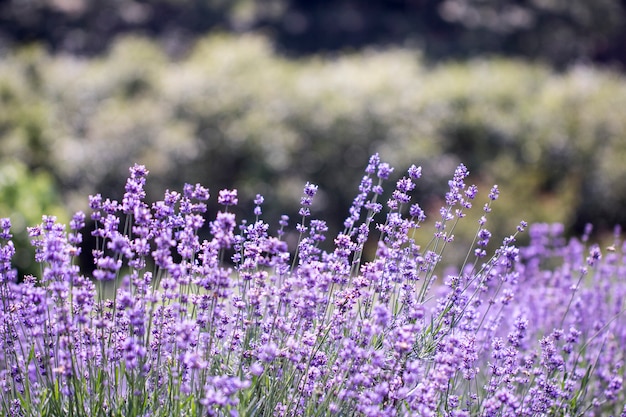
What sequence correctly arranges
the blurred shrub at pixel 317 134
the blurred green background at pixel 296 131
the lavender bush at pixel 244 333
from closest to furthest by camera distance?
the lavender bush at pixel 244 333, the blurred green background at pixel 296 131, the blurred shrub at pixel 317 134

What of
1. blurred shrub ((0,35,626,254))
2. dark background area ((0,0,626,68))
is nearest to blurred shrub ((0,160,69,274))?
blurred shrub ((0,35,626,254))

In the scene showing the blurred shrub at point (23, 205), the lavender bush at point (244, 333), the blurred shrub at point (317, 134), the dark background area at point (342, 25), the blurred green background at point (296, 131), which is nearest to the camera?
the lavender bush at point (244, 333)

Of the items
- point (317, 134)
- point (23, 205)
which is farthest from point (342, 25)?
point (23, 205)

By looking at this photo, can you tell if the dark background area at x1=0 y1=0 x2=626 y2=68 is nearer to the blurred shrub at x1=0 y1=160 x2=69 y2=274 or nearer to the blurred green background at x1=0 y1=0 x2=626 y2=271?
the blurred green background at x1=0 y1=0 x2=626 y2=271

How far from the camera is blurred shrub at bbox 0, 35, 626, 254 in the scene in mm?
9172

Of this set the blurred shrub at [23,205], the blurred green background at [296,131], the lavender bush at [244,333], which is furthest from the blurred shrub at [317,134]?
the lavender bush at [244,333]

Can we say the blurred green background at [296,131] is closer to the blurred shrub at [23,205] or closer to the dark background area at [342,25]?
the blurred shrub at [23,205]

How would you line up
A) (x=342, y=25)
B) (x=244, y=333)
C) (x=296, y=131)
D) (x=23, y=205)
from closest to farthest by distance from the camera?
(x=244, y=333)
(x=23, y=205)
(x=296, y=131)
(x=342, y=25)

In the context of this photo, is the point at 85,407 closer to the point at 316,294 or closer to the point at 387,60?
the point at 316,294

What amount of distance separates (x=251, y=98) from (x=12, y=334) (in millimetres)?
7744

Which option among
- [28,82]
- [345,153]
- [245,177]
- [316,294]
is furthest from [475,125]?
[316,294]

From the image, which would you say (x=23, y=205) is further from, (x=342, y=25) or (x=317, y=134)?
(x=342, y=25)

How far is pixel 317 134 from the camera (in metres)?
9.92

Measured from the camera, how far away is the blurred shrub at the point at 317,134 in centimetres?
917
